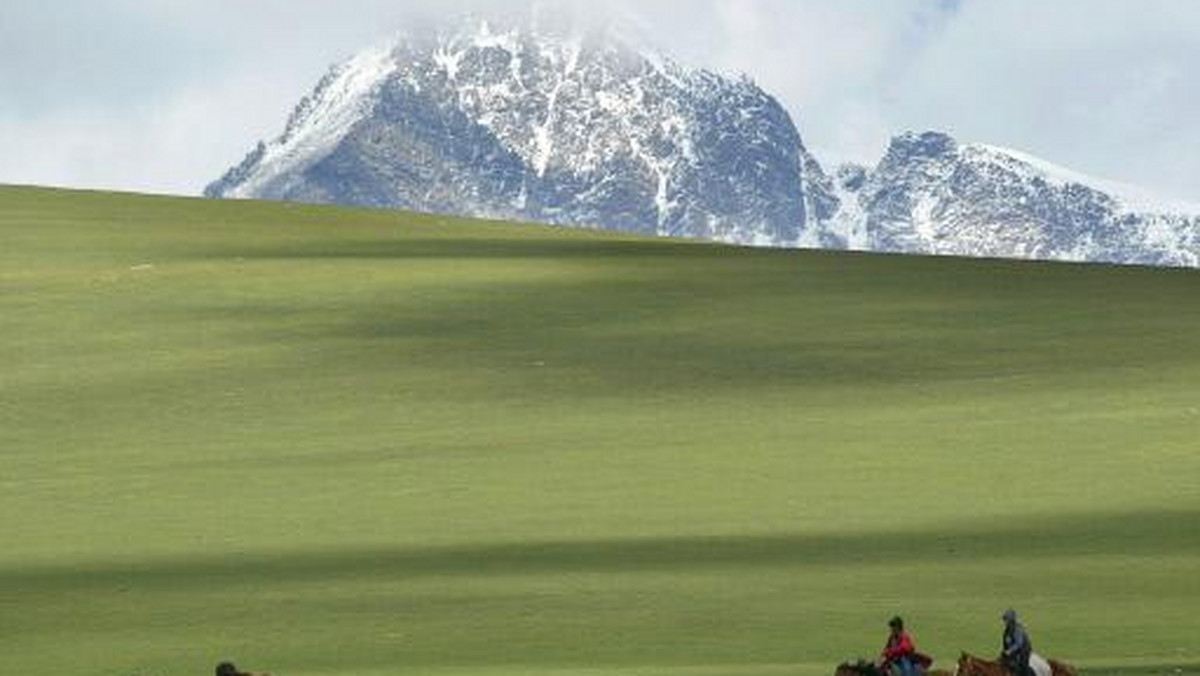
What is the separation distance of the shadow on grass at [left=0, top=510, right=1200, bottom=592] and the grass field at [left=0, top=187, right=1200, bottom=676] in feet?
0.31

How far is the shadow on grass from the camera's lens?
38594 millimetres

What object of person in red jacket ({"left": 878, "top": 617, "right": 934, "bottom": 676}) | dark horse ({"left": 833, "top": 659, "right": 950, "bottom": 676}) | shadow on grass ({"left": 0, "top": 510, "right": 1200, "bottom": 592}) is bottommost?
dark horse ({"left": 833, "top": 659, "right": 950, "bottom": 676})

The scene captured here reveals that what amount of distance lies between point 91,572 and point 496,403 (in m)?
16.1

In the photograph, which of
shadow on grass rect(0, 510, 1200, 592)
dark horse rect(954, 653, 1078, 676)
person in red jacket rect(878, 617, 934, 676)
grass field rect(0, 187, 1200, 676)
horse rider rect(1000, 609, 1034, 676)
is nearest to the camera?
horse rider rect(1000, 609, 1034, 676)

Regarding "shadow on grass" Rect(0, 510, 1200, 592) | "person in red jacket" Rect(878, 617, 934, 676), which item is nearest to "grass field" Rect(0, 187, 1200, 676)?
"shadow on grass" Rect(0, 510, 1200, 592)

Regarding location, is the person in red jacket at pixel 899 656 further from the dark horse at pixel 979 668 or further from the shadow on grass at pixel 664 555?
the shadow on grass at pixel 664 555

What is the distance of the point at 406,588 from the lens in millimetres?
37219

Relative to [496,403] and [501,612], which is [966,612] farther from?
[496,403]

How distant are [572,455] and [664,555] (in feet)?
32.8

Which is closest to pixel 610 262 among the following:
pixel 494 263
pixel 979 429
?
pixel 494 263

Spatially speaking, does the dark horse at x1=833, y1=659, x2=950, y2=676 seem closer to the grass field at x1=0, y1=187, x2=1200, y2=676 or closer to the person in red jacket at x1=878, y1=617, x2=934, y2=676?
the person in red jacket at x1=878, y1=617, x2=934, y2=676

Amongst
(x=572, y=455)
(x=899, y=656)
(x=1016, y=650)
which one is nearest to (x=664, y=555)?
(x=572, y=455)

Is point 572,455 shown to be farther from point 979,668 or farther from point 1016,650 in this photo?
point 1016,650

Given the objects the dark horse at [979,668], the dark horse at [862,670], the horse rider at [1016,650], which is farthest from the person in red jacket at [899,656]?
the horse rider at [1016,650]
